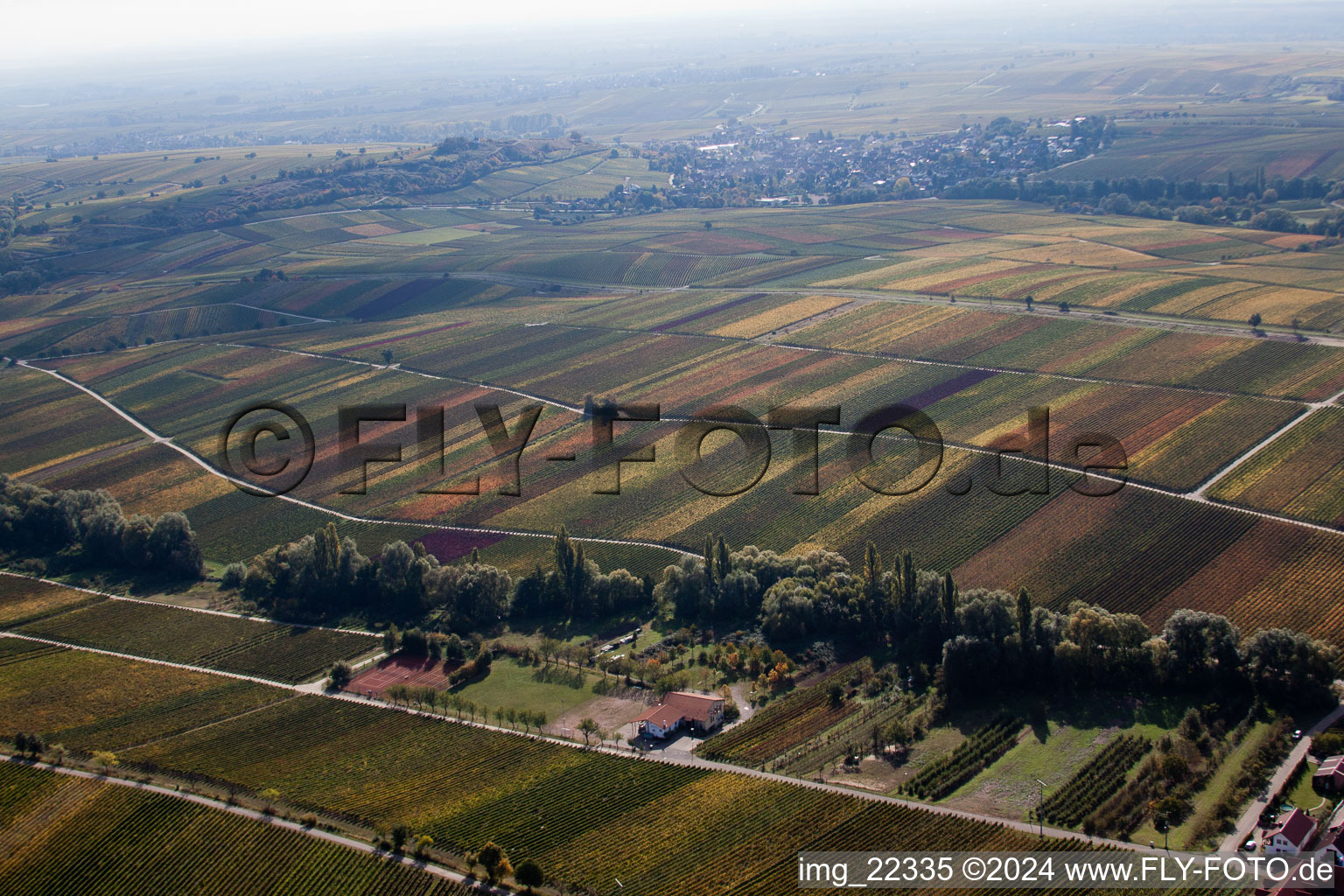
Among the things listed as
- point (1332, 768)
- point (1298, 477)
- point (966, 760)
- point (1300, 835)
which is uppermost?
point (1298, 477)

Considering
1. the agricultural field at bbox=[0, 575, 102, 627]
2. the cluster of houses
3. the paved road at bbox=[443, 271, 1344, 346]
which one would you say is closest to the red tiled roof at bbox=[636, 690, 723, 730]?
the cluster of houses

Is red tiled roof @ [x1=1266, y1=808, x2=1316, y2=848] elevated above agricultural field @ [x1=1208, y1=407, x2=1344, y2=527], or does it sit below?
below

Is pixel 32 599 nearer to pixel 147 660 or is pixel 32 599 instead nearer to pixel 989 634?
pixel 147 660

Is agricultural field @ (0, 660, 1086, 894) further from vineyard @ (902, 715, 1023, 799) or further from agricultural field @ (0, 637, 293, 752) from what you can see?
vineyard @ (902, 715, 1023, 799)

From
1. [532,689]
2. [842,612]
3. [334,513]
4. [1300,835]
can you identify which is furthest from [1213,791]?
[334,513]

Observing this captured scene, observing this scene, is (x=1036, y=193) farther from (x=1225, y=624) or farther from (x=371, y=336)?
→ (x=1225, y=624)

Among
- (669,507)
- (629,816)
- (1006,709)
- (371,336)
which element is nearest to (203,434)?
(371,336)
